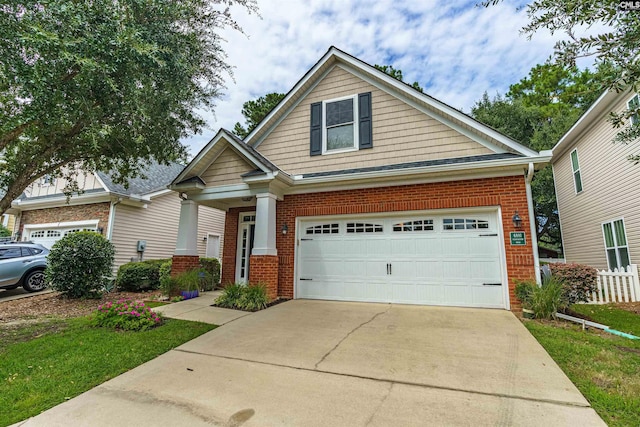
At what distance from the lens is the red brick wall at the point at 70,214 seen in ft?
41.1

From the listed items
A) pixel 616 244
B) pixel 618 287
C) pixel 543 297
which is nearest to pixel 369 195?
pixel 543 297

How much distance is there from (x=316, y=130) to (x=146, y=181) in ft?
31.2

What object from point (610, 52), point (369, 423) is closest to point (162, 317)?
point (369, 423)

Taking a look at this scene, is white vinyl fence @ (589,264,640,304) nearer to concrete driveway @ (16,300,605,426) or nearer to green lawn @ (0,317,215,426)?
concrete driveway @ (16,300,605,426)

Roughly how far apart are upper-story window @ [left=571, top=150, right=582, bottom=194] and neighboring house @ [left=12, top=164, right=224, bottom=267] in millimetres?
15283

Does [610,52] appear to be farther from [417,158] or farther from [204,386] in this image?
[204,386]

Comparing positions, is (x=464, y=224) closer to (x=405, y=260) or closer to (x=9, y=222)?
(x=405, y=260)

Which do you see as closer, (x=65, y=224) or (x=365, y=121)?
(x=365, y=121)

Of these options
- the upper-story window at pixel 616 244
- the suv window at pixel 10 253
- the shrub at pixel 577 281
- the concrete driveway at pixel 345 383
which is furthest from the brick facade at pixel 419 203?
the suv window at pixel 10 253

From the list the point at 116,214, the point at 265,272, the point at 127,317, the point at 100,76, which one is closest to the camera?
the point at 100,76

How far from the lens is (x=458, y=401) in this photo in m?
3.04

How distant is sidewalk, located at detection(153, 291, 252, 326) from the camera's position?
20.7 ft

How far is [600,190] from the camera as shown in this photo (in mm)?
10805

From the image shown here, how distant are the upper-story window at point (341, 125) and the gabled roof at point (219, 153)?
176cm
